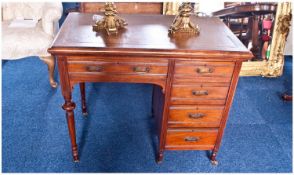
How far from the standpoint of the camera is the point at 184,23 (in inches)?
62.5

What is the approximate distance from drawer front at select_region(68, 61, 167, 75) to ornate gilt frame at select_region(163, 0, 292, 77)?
137 centimetres

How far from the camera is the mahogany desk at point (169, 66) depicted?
4.55 feet

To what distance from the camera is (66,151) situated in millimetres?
1964

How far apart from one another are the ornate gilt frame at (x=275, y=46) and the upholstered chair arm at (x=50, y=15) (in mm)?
987

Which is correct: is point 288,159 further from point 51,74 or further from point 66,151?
point 51,74

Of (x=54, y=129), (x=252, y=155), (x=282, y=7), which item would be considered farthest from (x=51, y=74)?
→ (x=282, y=7)

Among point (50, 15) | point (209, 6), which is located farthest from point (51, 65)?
point (209, 6)

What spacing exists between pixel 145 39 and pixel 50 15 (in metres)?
1.37

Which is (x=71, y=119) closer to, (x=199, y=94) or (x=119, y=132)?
(x=119, y=132)

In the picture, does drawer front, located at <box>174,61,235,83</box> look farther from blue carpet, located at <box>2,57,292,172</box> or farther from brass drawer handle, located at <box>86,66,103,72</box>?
blue carpet, located at <box>2,57,292,172</box>

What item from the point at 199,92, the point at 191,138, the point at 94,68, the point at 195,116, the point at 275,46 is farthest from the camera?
the point at 275,46

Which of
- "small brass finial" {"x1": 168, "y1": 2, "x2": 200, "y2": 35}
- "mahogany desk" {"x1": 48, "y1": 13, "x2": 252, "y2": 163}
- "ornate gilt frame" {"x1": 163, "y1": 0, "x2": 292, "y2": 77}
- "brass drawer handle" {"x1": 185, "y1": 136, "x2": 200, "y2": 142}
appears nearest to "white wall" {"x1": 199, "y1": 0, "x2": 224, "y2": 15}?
"ornate gilt frame" {"x1": 163, "y1": 0, "x2": 292, "y2": 77}

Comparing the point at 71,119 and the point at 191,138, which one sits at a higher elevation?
the point at 71,119

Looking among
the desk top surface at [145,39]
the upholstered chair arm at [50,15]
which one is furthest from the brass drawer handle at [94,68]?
the upholstered chair arm at [50,15]
